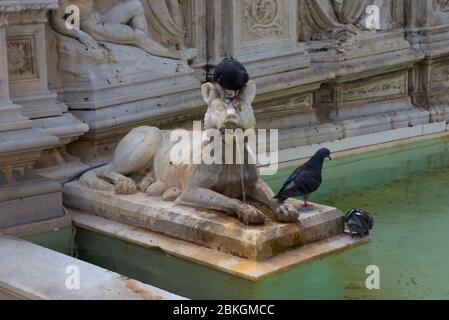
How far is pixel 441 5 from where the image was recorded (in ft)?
38.1

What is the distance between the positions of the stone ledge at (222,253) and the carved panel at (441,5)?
575 cm

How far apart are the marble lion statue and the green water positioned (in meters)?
0.46

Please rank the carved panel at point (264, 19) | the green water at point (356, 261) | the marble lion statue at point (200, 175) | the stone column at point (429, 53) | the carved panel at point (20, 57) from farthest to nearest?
the stone column at point (429, 53) → the carved panel at point (264, 19) → the carved panel at point (20, 57) → the marble lion statue at point (200, 175) → the green water at point (356, 261)

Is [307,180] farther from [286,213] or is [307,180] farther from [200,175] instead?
[200,175]

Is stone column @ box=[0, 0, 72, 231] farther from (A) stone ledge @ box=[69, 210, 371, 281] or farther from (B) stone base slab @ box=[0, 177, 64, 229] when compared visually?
(A) stone ledge @ box=[69, 210, 371, 281]

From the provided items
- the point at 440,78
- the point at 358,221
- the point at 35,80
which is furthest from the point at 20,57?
the point at 440,78

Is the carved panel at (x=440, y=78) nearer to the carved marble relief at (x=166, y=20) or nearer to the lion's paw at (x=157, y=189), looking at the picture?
the carved marble relief at (x=166, y=20)

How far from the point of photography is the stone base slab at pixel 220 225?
600cm

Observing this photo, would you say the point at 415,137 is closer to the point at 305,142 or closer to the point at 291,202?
the point at 305,142

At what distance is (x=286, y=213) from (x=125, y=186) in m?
1.38

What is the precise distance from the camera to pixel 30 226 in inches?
265

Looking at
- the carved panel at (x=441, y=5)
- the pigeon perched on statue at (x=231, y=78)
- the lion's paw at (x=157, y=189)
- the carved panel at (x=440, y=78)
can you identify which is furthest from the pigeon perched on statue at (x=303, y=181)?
the carved panel at (x=441, y=5)

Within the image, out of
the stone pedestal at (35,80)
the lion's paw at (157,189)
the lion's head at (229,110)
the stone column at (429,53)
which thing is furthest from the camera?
the stone column at (429,53)

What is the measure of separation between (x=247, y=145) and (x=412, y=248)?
1.36 metres
